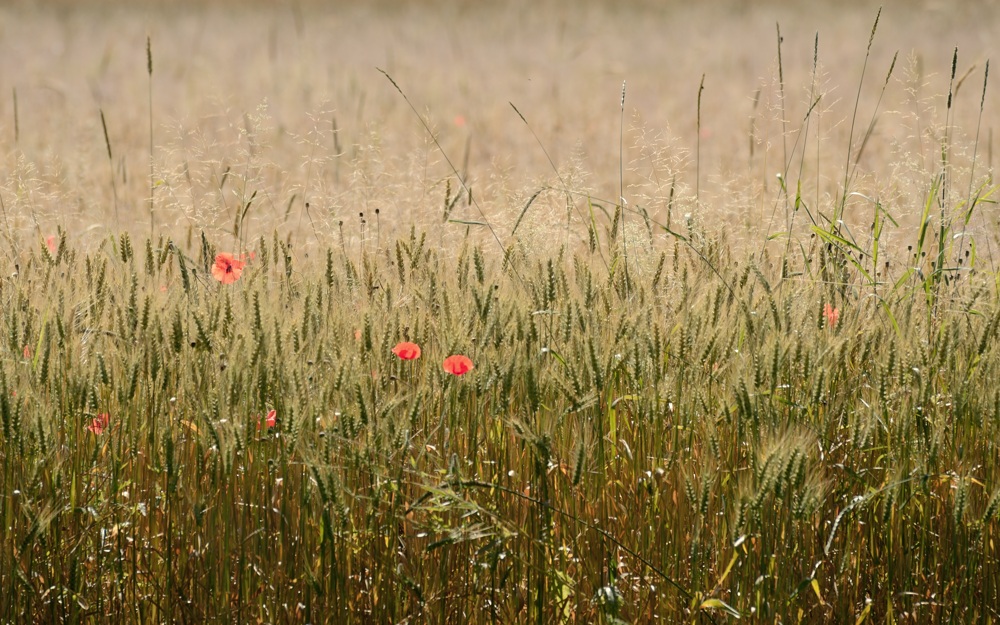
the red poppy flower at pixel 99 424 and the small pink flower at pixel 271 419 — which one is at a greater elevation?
the small pink flower at pixel 271 419

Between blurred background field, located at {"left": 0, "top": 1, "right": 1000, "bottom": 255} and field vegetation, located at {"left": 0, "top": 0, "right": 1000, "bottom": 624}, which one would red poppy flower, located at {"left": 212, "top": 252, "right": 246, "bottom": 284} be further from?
blurred background field, located at {"left": 0, "top": 1, "right": 1000, "bottom": 255}

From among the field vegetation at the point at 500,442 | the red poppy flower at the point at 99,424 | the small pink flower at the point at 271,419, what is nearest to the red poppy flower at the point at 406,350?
the field vegetation at the point at 500,442

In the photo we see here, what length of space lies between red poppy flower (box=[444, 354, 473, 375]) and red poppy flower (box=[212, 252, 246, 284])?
54 cm

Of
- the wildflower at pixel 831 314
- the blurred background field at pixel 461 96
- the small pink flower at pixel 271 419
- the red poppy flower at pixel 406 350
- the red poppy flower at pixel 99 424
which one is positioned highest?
the blurred background field at pixel 461 96

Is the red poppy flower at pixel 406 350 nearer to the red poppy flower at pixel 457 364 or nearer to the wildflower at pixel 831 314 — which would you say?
the red poppy flower at pixel 457 364

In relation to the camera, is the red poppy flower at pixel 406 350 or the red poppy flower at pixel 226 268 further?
the red poppy flower at pixel 226 268

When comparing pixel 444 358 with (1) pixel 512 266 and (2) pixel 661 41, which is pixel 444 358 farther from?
(2) pixel 661 41

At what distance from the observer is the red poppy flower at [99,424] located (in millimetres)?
1408

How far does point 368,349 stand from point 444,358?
0.10m

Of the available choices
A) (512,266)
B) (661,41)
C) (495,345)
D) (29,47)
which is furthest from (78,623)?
(29,47)

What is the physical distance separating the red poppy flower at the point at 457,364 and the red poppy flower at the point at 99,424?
16.6 inches

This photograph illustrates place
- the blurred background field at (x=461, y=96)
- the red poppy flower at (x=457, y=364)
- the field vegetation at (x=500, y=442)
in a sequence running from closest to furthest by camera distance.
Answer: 1. the field vegetation at (x=500, y=442)
2. the red poppy flower at (x=457, y=364)
3. the blurred background field at (x=461, y=96)

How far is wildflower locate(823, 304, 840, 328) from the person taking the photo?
158 centimetres

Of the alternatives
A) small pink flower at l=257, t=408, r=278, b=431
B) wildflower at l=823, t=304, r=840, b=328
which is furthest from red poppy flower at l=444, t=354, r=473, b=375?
wildflower at l=823, t=304, r=840, b=328
